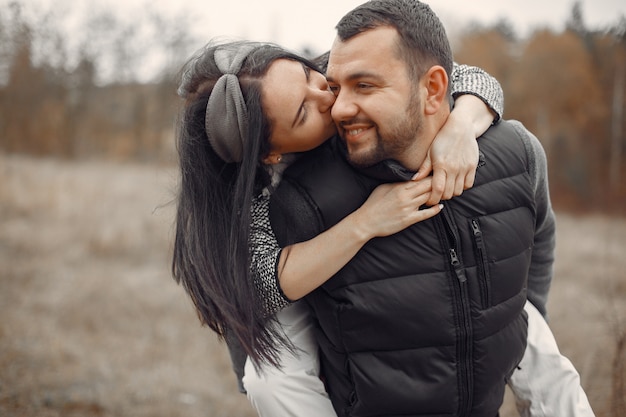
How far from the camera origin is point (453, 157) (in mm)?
1871

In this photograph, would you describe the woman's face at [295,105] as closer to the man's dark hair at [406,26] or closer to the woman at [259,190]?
the woman at [259,190]

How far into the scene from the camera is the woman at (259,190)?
1884 mm

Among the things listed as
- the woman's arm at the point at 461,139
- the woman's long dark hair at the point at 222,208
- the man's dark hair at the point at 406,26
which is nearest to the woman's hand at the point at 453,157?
the woman's arm at the point at 461,139

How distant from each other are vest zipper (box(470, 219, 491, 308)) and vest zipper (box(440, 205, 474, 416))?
6 centimetres

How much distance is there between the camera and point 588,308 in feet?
21.7

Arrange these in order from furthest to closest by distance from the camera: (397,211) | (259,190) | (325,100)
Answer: (259,190), (325,100), (397,211)

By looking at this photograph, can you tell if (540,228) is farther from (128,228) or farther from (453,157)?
(128,228)

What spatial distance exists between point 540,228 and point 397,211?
2.73 ft

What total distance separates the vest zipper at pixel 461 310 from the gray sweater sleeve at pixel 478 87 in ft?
1.76

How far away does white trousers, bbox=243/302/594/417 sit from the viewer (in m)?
2.11

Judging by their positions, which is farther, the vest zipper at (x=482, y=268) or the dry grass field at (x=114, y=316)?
the dry grass field at (x=114, y=316)

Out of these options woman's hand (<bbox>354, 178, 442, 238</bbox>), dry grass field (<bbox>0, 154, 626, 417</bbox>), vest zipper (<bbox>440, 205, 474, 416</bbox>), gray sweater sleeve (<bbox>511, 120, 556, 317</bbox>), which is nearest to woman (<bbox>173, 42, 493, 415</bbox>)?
woman's hand (<bbox>354, 178, 442, 238</bbox>)

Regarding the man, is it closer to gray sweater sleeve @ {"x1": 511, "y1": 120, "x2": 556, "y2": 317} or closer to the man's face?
the man's face

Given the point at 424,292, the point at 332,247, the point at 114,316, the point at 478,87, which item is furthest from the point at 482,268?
the point at 114,316
